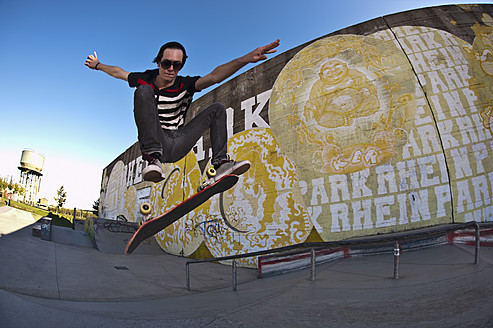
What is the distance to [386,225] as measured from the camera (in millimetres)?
7578

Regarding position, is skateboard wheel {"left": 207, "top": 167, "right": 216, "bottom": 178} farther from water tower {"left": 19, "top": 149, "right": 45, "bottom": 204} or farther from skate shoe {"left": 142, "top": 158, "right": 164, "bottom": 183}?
water tower {"left": 19, "top": 149, "right": 45, "bottom": 204}

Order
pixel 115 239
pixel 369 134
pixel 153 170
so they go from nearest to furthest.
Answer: pixel 153 170
pixel 369 134
pixel 115 239

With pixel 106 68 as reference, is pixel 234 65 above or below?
below

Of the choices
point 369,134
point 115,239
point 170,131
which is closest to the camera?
point 170,131

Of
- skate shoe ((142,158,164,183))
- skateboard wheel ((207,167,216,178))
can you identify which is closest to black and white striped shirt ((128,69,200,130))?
skate shoe ((142,158,164,183))

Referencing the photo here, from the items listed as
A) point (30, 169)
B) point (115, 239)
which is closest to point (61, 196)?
point (30, 169)

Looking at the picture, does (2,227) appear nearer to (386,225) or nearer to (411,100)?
(386,225)

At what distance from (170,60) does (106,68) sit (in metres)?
1.24

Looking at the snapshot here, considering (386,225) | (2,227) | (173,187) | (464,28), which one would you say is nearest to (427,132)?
(386,225)

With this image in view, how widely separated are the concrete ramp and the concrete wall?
168 inches

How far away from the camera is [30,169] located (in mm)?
50219

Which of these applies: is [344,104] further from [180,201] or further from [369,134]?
[180,201]

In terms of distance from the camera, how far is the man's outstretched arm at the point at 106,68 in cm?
382

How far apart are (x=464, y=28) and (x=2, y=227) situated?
716 inches
